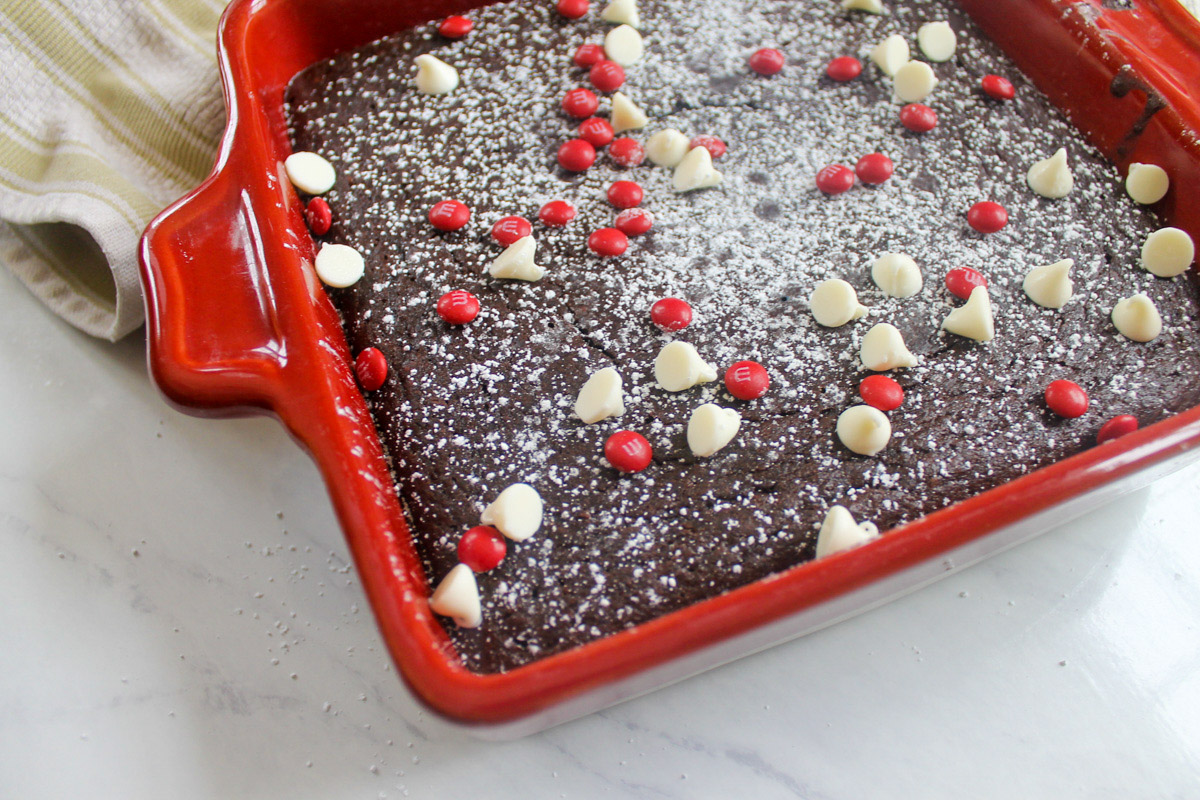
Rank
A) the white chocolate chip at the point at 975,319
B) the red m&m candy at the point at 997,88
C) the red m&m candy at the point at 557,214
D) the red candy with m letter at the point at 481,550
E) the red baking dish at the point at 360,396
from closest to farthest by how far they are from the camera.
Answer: the red baking dish at the point at 360,396 → the red candy with m letter at the point at 481,550 → the white chocolate chip at the point at 975,319 → the red m&m candy at the point at 557,214 → the red m&m candy at the point at 997,88

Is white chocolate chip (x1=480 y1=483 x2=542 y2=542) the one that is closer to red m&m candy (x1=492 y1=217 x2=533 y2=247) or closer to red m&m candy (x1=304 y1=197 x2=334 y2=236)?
red m&m candy (x1=492 y1=217 x2=533 y2=247)

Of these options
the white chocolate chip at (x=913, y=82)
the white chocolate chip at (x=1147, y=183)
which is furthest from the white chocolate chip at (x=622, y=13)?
the white chocolate chip at (x=1147, y=183)

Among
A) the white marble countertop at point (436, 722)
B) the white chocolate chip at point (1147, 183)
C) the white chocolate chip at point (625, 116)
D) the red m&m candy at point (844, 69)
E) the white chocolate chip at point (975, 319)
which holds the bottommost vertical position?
the white marble countertop at point (436, 722)

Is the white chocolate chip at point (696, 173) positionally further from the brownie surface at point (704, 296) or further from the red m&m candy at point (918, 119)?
the red m&m candy at point (918, 119)

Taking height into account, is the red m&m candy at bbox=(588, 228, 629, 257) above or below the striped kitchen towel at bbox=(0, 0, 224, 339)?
above

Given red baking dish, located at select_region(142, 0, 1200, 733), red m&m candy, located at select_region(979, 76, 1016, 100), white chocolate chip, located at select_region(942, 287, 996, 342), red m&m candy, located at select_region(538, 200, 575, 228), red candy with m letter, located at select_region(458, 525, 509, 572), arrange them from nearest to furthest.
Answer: red baking dish, located at select_region(142, 0, 1200, 733), red candy with m letter, located at select_region(458, 525, 509, 572), white chocolate chip, located at select_region(942, 287, 996, 342), red m&m candy, located at select_region(538, 200, 575, 228), red m&m candy, located at select_region(979, 76, 1016, 100)

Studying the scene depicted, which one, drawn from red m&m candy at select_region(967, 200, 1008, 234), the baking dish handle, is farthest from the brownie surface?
the baking dish handle
